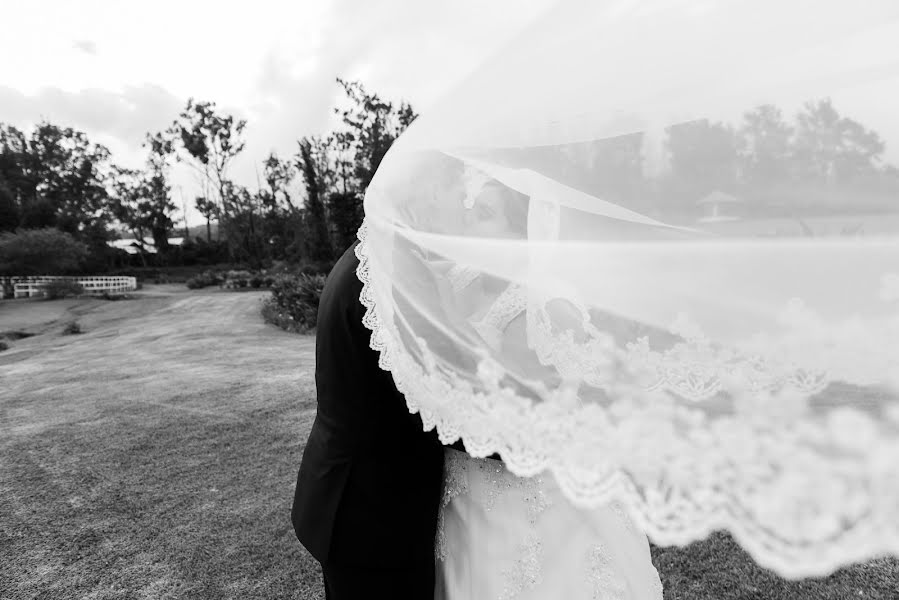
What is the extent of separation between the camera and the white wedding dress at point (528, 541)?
1435 millimetres

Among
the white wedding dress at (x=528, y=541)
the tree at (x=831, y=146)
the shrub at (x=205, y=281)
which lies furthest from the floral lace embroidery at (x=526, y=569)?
the shrub at (x=205, y=281)

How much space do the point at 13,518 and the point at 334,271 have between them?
382 cm

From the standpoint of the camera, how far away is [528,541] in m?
1.43

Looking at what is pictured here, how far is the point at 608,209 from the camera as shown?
42.9 inches

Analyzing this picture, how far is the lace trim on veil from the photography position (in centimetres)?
75

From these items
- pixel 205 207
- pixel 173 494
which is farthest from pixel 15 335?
pixel 205 207

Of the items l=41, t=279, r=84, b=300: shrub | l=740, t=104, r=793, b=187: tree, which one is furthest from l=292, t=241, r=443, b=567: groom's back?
l=41, t=279, r=84, b=300: shrub

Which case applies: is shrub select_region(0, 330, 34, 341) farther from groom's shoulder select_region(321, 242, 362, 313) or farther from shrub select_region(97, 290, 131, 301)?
groom's shoulder select_region(321, 242, 362, 313)

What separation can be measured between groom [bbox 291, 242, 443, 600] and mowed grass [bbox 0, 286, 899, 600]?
6.07 ft

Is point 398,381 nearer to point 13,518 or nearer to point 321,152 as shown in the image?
point 13,518

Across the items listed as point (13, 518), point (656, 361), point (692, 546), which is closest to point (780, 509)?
point (656, 361)

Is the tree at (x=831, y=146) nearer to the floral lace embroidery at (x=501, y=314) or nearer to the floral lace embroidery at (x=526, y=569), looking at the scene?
the floral lace embroidery at (x=501, y=314)

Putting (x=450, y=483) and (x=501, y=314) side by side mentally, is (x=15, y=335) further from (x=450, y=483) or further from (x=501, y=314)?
(x=501, y=314)

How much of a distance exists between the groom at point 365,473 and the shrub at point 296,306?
11.0m
